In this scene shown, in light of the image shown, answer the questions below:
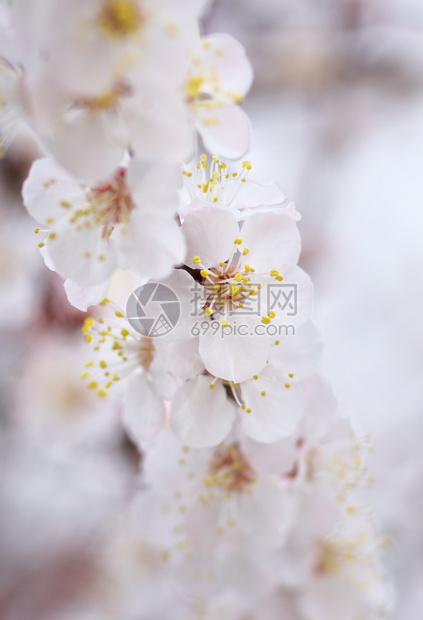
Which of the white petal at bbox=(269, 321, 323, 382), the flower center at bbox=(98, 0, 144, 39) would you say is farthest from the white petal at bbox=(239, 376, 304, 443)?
the flower center at bbox=(98, 0, 144, 39)

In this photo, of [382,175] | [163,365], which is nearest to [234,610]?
[163,365]

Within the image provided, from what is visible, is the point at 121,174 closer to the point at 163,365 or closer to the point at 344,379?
the point at 163,365

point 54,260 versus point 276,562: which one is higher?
point 54,260

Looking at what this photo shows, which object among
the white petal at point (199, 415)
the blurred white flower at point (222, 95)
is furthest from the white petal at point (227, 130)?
the white petal at point (199, 415)


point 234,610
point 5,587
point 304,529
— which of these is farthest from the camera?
point 5,587

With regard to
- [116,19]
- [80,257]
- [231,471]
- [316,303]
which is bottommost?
[231,471]

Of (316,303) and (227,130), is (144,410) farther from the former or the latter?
(316,303)

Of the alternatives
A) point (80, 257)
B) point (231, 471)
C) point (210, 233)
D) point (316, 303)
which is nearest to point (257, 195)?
point (210, 233)

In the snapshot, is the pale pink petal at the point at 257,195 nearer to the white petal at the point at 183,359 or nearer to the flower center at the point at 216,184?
the flower center at the point at 216,184
